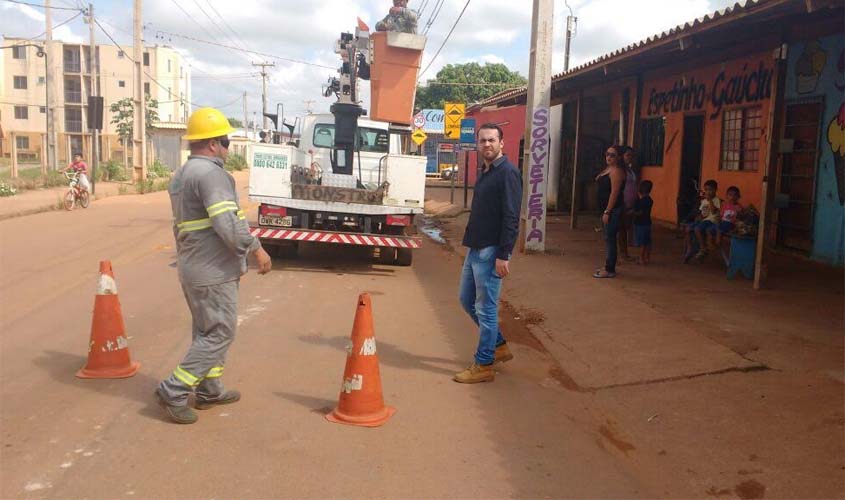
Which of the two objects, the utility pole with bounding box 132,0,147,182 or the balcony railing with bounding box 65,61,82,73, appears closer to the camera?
the utility pole with bounding box 132,0,147,182

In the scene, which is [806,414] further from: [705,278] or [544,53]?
[544,53]

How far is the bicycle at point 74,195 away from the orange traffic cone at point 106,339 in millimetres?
16019

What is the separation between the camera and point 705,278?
892cm

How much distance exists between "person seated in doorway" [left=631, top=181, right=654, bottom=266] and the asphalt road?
343 centimetres

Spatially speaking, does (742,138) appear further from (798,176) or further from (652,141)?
(652,141)

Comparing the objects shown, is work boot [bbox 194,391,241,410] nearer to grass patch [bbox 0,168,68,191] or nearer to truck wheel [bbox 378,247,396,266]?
truck wheel [bbox 378,247,396,266]

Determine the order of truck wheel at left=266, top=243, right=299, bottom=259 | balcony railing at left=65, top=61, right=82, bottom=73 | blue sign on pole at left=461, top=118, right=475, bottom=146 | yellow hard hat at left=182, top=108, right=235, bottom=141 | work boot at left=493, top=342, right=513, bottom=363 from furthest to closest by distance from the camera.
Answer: balcony railing at left=65, top=61, right=82, bottom=73
blue sign on pole at left=461, top=118, right=475, bottom=146
truck wheel at left=266, top=243, right=299, bottom=259
work boot at left=493, top=342, right=513, bottom=363
yellow hard hat at left=182, top=108, right=235, bottom=141

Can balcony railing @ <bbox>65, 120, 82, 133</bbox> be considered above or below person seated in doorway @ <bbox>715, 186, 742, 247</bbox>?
above

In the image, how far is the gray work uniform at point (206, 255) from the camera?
415 cm

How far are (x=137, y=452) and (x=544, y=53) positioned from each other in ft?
30.8

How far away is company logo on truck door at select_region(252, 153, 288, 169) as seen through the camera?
9938 millimetres

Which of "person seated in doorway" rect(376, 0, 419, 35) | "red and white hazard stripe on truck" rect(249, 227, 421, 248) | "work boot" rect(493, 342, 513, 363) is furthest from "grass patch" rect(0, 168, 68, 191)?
"work boot" rect(493, 342, 513, 363)

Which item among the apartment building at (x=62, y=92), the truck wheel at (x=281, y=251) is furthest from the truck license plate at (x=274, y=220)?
the apartment building at (x=62, y=92)

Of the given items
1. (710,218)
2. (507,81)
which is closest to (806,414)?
(710,218)
